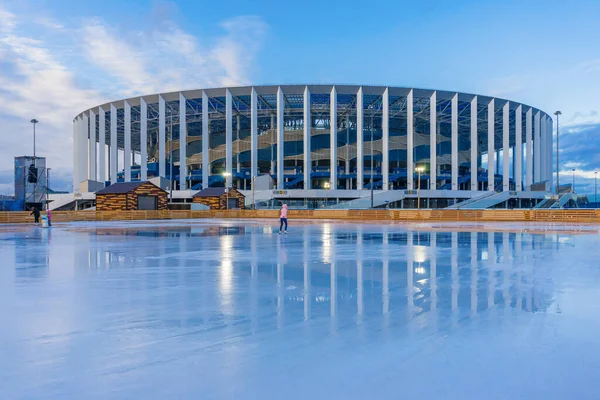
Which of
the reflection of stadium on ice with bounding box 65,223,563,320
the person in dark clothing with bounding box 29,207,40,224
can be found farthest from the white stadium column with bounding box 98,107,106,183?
the reflection of stadium on ice with bounding box 65,223,563,320

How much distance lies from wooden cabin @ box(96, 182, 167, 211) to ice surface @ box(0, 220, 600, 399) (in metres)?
30.0

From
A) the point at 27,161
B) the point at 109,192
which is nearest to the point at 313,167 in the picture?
the point at 109,192

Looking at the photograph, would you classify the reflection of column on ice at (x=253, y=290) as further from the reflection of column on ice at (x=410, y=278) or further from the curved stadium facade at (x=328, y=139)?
the curved stadium facade at (x=328, y=139)

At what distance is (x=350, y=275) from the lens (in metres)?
8.00

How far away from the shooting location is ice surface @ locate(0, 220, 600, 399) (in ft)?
9.99

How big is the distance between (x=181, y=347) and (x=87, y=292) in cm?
341

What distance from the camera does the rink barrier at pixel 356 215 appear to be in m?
32.4

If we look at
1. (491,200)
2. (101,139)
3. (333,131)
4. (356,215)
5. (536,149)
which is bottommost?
(356,215)

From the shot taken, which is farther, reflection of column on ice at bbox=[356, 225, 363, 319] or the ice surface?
reflection of column on ice at bbox=[356, 225, 363, 319]

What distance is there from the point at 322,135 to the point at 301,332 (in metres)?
67.3

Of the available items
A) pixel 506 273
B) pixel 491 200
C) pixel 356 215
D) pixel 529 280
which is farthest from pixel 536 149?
pixel 529 280

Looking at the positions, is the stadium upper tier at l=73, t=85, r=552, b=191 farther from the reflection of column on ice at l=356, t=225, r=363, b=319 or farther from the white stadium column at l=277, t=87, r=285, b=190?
the reflection of column on ice at l=356, t=225, r=363, b=319

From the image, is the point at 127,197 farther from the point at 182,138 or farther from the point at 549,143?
the point at 549,143

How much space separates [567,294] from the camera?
6.16 meters
